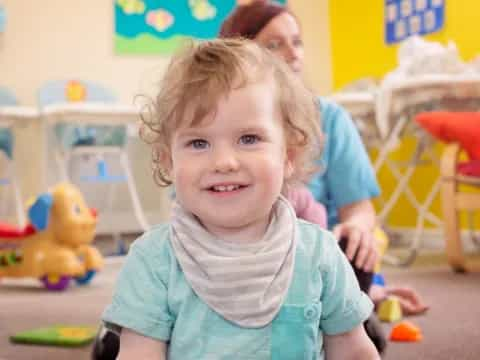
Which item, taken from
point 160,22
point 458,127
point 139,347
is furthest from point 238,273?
point 160,22

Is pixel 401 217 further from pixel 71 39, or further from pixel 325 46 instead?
pixel 71 39

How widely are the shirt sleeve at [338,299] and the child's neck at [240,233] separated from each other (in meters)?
0.08

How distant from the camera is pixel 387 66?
3914 millimetres

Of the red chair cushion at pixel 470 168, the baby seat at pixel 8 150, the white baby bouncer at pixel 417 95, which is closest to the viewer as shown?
the red chair cushion at pixel 470 168

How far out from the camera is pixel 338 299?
81 cm

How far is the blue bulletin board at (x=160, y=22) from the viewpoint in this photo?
164 inches

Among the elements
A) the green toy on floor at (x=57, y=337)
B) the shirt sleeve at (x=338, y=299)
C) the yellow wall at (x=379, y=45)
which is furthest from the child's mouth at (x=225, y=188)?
the yellow wall at (x=379, y=45)

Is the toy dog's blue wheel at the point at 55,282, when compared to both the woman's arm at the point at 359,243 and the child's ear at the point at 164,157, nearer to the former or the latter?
the woman's arm at the point at 359,243

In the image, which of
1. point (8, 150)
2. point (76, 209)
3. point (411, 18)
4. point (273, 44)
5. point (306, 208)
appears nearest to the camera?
point (306, 208)

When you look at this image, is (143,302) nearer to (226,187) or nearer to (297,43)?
(226,187)

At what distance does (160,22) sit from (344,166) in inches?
115

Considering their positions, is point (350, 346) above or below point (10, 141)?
above

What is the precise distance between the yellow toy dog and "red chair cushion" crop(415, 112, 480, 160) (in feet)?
4.12

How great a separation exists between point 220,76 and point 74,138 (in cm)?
291
